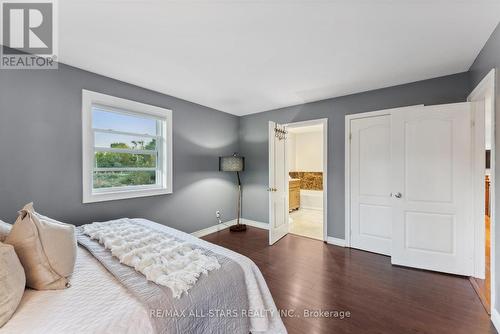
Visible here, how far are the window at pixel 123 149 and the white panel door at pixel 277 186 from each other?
5.55 feet

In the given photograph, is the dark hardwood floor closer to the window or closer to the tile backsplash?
the window

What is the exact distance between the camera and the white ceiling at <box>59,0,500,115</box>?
5.30 feet

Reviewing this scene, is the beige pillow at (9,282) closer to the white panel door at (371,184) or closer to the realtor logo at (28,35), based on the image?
the realtor logo at (28,35)

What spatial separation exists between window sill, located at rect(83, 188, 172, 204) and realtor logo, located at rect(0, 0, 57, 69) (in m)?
1.54

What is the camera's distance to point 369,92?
3289 millimetres

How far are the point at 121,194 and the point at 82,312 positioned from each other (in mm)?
2158

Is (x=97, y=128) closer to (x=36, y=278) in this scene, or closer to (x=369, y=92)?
(x=36, y=278)

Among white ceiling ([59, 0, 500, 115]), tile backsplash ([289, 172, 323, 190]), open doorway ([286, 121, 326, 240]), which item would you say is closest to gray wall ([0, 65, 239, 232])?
white ceiling ([59, 0, 500, 115])

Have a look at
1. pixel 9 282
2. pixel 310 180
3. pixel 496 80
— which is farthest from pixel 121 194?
pixel 310 180

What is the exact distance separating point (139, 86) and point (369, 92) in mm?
3501

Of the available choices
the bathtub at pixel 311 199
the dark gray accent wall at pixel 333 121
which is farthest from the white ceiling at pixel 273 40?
the bathtub at pixel 311 199

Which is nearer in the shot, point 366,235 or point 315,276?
point 315,276

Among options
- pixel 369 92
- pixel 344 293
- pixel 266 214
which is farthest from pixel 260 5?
pixel 266 214

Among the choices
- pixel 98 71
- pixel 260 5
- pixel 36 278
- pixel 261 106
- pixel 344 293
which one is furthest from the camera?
pixel 261 106
